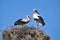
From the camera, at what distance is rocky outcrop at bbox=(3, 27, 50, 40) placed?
6.15 m

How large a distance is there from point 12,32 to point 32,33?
15.0 inches

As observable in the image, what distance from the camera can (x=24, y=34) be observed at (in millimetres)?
6172

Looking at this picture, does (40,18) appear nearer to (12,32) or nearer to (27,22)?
(27,22)

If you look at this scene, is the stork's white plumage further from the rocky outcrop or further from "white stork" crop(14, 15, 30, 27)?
the rocky outcrop

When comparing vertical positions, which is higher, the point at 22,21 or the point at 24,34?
the point at 22,21

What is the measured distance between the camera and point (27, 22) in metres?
6.84

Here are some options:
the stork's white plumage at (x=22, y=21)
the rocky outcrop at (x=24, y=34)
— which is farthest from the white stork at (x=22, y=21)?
the rocky outcrop at (x=24, y=34)

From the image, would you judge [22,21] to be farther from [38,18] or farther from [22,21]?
[38,18]

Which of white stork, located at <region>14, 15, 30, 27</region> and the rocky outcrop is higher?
white stork, located at <region>14, 15, 30, 27</region>

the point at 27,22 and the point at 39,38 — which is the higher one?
the point at 27,22

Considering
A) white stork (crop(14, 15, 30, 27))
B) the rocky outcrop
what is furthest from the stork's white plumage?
the rocky outcrop

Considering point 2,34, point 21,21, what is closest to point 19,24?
point 21,21

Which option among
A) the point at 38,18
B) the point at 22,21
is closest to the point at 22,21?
the point at 22,21

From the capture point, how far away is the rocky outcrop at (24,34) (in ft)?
20.2
